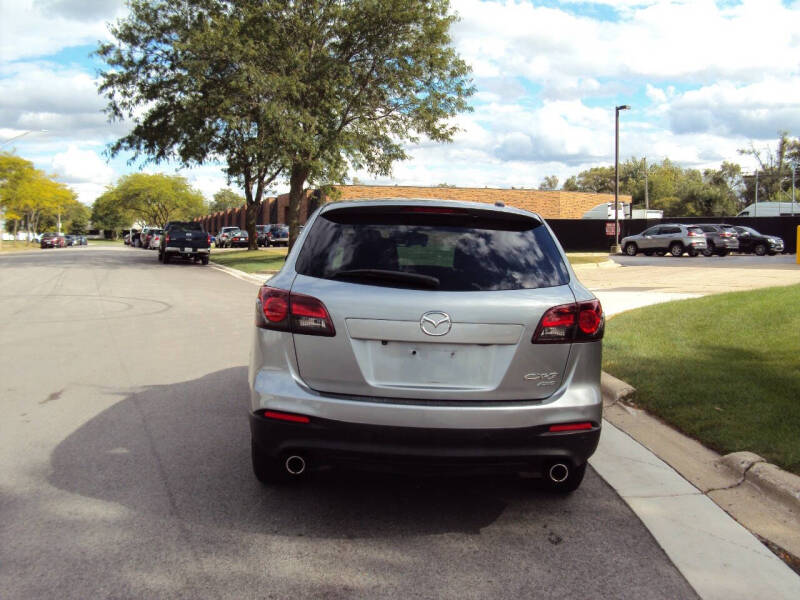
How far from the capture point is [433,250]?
379cm

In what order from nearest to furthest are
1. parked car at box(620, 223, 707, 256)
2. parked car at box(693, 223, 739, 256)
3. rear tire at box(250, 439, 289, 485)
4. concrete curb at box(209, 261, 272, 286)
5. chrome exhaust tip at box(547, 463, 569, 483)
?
chrome exhaust tip at box(547, 463, 569, 483), rear tire at box(250, 439, 289, 485), concrete curb at box(209, 261, 272, 286), parked car at box(620, 223, 707, 256), parked car at box(693, 223, 739, 256)

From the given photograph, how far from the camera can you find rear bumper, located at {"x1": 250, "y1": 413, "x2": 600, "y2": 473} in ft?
11.5

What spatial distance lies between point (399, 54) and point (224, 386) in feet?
73.7

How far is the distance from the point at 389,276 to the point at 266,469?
1.41 metres

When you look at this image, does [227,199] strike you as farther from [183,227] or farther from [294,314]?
[294,314]

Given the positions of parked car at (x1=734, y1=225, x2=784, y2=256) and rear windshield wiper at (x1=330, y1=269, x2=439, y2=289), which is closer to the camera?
rear windshield wiper at (x1=330, y1=269, x2=439, y2=289)

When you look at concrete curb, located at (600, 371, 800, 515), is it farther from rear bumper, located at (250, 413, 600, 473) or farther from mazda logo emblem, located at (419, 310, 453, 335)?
mazda logo emblem, located at (419, 310, 453, 335)

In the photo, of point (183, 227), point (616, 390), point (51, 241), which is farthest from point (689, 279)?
point (51, 241)

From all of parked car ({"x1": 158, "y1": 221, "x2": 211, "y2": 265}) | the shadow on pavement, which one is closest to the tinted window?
parked car ({"x1": 158, "y1": 221, "x2": 211, "y2": 265})

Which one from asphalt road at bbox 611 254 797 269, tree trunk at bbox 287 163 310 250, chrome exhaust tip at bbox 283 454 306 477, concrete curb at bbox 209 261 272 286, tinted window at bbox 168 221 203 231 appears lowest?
asphalt road at bbox 611 254 797 269

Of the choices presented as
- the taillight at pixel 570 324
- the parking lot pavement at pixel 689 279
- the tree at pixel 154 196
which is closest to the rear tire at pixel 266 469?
the taillight at pixel 570 324

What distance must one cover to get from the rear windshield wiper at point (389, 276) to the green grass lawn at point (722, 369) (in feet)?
8.85

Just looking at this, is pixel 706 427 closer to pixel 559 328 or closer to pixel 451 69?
pixel 559 328

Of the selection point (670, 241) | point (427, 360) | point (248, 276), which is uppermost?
point (427, 360)
